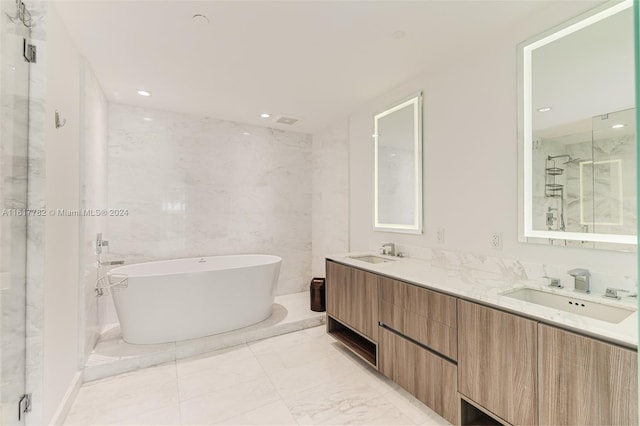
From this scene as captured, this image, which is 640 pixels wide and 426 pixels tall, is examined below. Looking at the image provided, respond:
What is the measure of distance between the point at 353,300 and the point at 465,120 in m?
1.66

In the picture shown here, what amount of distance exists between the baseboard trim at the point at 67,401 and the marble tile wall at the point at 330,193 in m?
2.64

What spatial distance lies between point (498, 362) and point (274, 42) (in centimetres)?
Answer: 233

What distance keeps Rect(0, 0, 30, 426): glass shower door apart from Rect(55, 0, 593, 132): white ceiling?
0.57 meters

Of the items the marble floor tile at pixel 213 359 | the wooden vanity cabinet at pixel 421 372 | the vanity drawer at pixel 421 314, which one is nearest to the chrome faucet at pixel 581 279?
the vanity drawer at pixel 421 314

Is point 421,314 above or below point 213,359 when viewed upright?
above

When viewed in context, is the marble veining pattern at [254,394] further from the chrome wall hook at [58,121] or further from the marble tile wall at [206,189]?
the chrome wall hook at [58,121]

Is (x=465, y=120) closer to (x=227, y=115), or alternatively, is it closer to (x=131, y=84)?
(x=227, y=115)

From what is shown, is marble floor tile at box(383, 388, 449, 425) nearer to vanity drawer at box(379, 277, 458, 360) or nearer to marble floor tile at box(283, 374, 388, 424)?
marble floor tile at box(283, 374, 388, 424)

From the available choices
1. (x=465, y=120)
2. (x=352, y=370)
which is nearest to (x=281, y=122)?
(x=465, y=120)

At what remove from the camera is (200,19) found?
68.2 inches

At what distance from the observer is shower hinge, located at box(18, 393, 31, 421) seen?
53.7 inches

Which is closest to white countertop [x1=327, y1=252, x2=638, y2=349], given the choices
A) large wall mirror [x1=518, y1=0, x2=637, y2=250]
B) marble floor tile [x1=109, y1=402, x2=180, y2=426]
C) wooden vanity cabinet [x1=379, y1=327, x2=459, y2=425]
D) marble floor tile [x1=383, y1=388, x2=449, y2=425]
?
large wall mirror [x1=518, y1=0, x2=637, y2=250]

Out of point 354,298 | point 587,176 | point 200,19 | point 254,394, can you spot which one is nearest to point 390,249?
point 354,298

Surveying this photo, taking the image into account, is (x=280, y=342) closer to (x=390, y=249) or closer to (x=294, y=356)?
(x=294, y=356)
